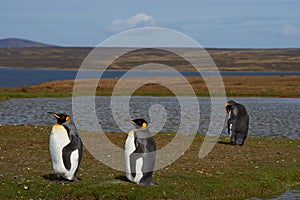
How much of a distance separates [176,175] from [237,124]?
675 centimetres

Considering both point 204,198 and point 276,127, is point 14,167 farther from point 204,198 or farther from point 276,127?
point 276,127

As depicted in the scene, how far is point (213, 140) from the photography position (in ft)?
69.1

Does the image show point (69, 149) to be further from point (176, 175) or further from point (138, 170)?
point (176, 175)

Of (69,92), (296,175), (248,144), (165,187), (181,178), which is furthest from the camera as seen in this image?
(69,92)

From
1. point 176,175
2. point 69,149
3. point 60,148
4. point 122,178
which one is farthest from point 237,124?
point 60,148

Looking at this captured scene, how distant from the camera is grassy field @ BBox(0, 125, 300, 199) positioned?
11.7 m

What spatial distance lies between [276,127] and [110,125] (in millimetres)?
8217

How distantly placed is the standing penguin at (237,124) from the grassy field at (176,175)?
402 millimetres

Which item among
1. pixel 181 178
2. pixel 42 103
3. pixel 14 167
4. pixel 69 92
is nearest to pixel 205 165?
pixel 181 178

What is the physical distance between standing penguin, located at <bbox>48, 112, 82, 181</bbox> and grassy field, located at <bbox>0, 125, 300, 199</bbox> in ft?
1.46

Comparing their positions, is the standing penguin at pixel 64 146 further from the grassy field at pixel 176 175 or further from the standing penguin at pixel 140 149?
the standing penguin at pixel 140 149

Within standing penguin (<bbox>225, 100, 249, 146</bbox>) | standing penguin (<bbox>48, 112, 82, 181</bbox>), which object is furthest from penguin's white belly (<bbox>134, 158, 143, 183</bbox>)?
standing penguin (<bbox>225, 100, 249, 146</bbox>)

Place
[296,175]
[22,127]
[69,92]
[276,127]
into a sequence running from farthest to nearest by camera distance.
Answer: [69,92], [276,127], [22,127], [296,175]

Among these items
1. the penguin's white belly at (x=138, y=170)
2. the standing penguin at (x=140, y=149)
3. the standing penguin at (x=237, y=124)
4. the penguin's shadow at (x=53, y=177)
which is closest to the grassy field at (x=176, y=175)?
the penguin's shadow at (x=53, y=177)
